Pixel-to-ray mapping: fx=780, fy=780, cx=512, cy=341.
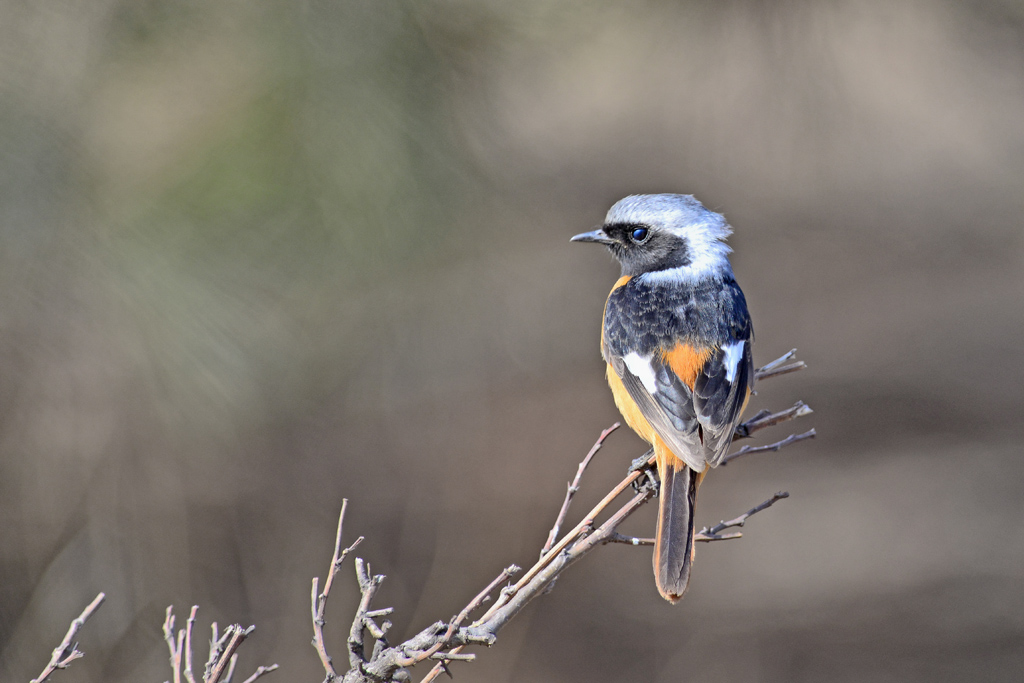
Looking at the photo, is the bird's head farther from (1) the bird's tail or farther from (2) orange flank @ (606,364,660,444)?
(1) the bird's tail

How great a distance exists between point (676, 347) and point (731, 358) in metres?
0.19

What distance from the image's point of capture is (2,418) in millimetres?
3967

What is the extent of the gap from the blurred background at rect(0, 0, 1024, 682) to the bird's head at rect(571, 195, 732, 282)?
120cm

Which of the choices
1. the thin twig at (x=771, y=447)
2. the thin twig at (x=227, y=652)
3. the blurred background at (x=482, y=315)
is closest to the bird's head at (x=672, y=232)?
the thin twig at (x=771, y=447)

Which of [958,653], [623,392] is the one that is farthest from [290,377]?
[958,653]

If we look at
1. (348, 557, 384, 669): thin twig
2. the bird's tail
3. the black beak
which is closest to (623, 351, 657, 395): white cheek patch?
the bird's tail

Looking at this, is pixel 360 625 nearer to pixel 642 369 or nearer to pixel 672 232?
pixel 642 369

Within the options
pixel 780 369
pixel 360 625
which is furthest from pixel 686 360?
pixel 360 625

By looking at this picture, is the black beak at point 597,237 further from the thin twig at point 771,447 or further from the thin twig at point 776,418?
the thin twig at point 771,447

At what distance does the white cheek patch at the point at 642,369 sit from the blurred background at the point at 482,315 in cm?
156

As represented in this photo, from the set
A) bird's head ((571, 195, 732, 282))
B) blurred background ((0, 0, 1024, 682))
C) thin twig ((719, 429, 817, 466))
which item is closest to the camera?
thin twig ((719, 429, 817, 466))

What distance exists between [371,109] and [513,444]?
3418 mm

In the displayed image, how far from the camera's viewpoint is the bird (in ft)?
7.79

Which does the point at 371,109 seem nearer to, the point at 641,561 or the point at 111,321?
the point at 111,321
